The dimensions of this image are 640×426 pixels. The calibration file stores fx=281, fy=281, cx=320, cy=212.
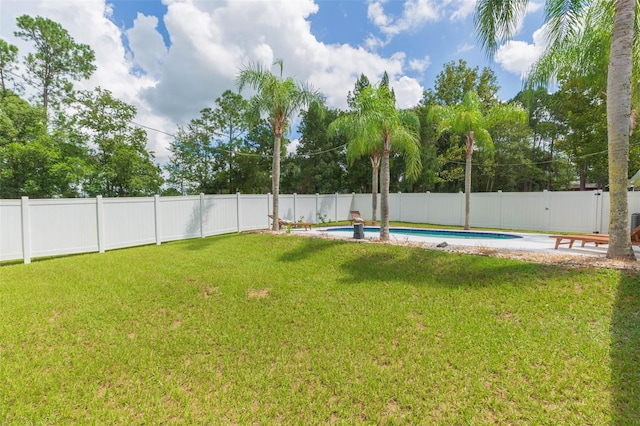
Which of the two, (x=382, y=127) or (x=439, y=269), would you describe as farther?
(x=382, y=127)

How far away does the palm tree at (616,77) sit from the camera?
4.96 meters

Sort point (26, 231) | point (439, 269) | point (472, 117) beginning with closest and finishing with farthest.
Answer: point (439, 269) < point (26, 231) < point (472, 117)

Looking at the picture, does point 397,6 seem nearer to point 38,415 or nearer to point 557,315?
point 557,315

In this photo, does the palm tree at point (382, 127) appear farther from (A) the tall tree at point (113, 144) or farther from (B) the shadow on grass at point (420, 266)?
(A) the tall tree at point (113, 144)

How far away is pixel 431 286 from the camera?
16.5 feet

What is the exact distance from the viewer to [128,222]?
9.34 metres

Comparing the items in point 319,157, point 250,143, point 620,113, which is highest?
point 250,143

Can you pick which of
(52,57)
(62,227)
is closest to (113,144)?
(52,57)

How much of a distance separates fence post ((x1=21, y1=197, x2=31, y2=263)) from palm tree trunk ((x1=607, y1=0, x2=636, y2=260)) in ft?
43.8

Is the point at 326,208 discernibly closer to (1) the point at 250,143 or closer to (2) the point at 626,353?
(1) the point at 250,143

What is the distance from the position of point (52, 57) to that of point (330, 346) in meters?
26.4

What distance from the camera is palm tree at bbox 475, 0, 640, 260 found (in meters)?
4.96

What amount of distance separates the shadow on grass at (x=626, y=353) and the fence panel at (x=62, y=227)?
11399 millimetres

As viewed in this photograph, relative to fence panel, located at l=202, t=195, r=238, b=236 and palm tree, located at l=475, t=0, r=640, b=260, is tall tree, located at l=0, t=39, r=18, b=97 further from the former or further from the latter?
palm tree, located at l=475, t=0, r=640, b=260
